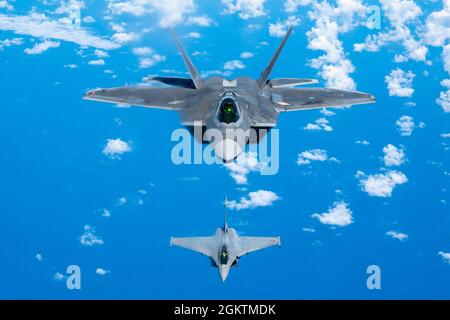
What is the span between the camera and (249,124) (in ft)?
74.9

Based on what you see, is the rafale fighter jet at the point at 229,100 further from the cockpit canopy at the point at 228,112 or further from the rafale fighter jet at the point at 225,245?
the rafale fighter jet at the point at 225,245

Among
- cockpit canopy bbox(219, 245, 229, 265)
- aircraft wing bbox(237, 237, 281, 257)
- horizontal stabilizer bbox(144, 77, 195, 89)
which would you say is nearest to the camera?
cockpit canopy bbox(219, 245, 229, 265)

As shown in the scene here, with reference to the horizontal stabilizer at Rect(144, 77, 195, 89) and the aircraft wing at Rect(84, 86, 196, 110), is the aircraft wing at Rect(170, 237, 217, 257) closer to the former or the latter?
the aircraft wing at Rect(84, 86, 196, 110)

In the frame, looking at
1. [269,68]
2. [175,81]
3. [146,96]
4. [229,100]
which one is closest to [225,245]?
[229,100]

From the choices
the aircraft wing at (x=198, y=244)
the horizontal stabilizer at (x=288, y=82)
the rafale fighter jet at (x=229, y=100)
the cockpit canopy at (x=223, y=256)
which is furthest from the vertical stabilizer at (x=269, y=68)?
the cockpit canopy at (x=223, y=256)

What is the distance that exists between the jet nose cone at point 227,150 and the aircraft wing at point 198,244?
3683 mm

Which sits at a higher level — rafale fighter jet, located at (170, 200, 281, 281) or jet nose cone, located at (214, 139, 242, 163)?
jet nose cone, located at (214, 139, 242, 163)

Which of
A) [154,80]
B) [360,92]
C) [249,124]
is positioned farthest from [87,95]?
[360,92]

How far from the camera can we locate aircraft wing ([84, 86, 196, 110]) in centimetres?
2489

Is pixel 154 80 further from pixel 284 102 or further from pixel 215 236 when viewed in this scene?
pixel 215 236

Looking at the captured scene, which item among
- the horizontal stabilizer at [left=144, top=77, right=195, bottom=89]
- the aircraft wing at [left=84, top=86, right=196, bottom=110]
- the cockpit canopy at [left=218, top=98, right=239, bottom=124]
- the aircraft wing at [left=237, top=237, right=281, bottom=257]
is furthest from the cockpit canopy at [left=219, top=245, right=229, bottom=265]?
the horizontal stabilizer at [left=144, top=77, right=195, bottom=89]

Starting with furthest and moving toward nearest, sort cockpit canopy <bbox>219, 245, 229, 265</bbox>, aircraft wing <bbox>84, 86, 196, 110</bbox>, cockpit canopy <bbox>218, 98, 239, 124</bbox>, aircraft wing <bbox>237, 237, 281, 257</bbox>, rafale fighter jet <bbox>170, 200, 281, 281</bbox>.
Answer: aircraft wing <bbox>84, 86, 196, 110</bbox>, aircraft wing <bbox>237, 237, 281, 257</bbox>, rafale fighter jet <bbox>170, 200, 281, 281</bbox>, cockpit canopy <bbox>219, 245, 229, 265</bbox>, cockpit canopy <bbox>218, 98, 239, 124</bbox>

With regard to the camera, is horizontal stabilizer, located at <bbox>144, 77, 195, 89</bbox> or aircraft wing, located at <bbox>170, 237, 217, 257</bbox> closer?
aircraft wing, located at <bbox>170, 237, 217, 257</bbox>

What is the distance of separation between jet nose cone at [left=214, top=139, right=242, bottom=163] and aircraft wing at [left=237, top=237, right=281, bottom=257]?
367cm
